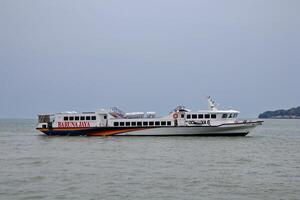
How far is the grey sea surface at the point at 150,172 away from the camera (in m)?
26.6

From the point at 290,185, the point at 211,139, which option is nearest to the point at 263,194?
the point at 290,185

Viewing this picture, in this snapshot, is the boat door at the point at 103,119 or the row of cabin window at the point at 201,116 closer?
the row of cabin window at the point at 201,116

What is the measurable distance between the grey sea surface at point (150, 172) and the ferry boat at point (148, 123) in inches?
290

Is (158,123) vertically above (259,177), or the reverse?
(158,123)

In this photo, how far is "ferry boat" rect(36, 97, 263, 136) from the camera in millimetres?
62312

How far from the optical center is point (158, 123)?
6400 cm

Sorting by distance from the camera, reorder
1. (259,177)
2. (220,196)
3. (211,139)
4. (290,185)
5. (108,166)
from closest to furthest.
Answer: (220,196), (290,185), (259,177), (108,166), (211,139)

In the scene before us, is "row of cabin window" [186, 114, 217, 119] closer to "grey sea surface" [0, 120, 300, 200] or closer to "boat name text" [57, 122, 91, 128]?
"grey sea surface" [0, 120, 300, 200]

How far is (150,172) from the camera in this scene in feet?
110

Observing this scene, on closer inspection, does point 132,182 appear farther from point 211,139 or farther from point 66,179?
point 211,139

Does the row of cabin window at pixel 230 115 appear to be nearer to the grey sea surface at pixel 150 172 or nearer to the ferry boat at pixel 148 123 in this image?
the ferry boat at pixel 148 123

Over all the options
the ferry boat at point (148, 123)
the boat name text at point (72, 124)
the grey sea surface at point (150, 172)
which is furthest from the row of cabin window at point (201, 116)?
the boat name text at point (72, 124)

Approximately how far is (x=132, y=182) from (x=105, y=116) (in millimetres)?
36849

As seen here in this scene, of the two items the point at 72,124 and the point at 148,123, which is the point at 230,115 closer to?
the point at 148,123
